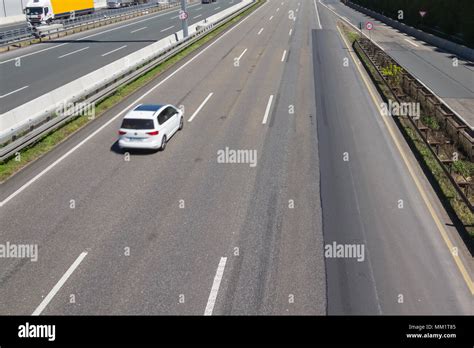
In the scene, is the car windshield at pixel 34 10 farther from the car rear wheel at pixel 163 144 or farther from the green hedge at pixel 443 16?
the green hedge at pixel 443 16

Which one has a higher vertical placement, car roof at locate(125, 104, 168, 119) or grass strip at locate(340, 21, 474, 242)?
car roof at locate(125, 104, 168, 119)

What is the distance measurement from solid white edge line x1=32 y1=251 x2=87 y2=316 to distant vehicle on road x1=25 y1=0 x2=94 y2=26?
50.6m

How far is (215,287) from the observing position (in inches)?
395

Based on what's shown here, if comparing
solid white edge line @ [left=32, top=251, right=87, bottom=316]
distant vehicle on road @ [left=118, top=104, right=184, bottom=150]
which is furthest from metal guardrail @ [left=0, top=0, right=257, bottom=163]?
solid white edge line @ [left=32, top=251, right=87, bottom=316]

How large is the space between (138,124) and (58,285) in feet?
27.8

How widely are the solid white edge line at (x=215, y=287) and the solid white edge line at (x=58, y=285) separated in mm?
3415

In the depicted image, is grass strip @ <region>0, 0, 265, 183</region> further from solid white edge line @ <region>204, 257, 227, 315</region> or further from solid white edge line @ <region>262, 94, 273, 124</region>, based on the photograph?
solid white edge line @ <region>204, 257, 227, 315</region>

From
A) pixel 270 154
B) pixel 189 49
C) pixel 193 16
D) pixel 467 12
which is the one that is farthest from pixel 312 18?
pixel 270 154

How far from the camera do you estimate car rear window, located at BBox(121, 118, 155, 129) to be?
17281mm

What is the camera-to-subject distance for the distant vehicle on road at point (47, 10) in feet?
174

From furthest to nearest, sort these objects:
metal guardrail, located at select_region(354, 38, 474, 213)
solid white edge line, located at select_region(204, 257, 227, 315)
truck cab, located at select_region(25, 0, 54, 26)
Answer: truck cab, located at select_region(25, 0, 54, 26), metal guardrail, located at select_region(354, 38, 474, 213), solid white edge line, located at select_region(204, 257, 227, 315)

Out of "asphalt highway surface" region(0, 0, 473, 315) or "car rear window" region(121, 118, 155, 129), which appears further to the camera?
"car rear window" region(121, 118, 155, 129)

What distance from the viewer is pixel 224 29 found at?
2089 inches
